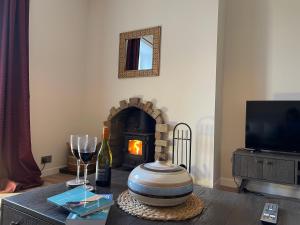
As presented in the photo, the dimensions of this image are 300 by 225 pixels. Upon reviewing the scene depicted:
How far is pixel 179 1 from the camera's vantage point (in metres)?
3.31

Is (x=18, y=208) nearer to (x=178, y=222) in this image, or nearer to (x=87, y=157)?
(x=87, y=157)

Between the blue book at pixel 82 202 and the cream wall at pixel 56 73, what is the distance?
2608mm

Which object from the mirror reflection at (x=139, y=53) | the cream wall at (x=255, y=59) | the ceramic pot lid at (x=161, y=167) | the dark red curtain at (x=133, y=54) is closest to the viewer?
the ceramic pot lid at (x=161, y=167)

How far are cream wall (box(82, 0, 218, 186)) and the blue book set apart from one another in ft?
7.47

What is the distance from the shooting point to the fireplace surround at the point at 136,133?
331 centimetres

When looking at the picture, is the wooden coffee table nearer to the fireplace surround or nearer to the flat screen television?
the flat screen television

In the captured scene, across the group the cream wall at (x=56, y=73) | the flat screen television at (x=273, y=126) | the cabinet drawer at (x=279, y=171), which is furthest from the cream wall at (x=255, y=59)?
the cream wall at (x=56, y=73)

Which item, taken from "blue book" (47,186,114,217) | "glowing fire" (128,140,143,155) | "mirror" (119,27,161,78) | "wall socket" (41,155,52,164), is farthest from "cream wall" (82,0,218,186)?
"blue book" (47,186,114,217)

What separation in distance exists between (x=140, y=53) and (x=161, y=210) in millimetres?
2933

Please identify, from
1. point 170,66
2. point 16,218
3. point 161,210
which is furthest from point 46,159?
point 161,210

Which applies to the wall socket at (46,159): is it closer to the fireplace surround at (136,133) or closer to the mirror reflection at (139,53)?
the fireplace surround at (136,133)

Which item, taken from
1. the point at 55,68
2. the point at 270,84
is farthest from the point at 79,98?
the point at 270,84

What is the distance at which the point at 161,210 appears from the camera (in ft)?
3.06

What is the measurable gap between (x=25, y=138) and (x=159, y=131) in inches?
64.7
